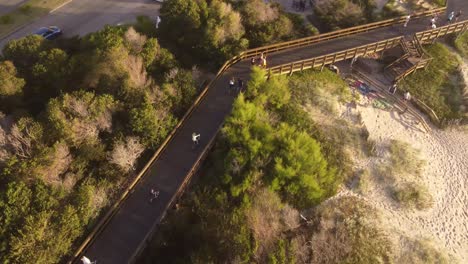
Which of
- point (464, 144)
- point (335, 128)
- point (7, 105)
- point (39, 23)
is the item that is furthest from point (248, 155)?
point (39, 23)

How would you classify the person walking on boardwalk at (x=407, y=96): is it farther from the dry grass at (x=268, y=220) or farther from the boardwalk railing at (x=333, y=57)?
the dry grass at (x=268, y=220)

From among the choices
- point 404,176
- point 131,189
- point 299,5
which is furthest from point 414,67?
point 131,189

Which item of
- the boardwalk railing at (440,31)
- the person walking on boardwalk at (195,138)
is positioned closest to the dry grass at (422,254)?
the person walking on boardwalk at (195,138)

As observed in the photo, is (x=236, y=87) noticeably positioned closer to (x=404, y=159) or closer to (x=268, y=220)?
(x=268, y=220)

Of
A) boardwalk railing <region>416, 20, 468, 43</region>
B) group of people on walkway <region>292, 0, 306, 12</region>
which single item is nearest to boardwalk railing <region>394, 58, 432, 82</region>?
boardwalk railing <region>416, 20, 468, 43</region>

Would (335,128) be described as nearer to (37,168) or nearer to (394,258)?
(394,258)
